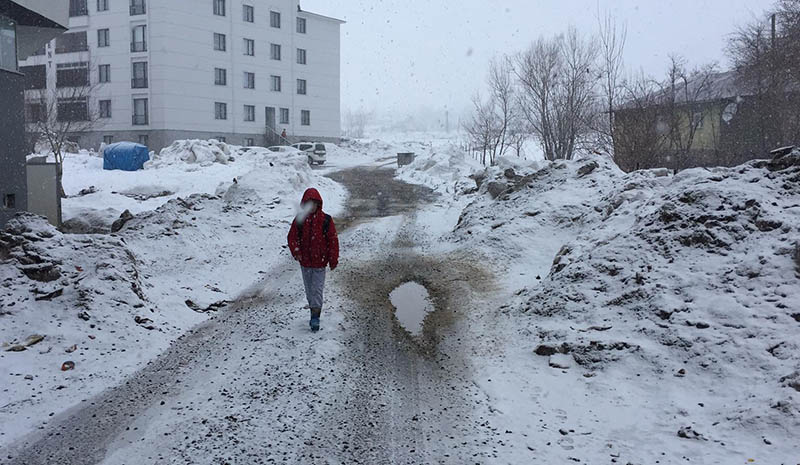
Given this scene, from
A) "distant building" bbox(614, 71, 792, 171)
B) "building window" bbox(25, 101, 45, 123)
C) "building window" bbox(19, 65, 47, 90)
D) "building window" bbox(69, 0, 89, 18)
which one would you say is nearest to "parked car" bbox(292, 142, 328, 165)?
"building window" bbox(25, 101, 45, 123)

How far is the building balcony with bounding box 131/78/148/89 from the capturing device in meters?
46.6

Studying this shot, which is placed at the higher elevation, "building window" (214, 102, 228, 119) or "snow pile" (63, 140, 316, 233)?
"building window" (214, 102, 228, 119)

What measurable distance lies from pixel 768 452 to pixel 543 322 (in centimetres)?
322

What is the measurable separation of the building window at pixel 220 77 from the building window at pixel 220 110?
5.57 ft

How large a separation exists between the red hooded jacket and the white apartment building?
40865 mm

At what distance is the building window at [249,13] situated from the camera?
164 feet

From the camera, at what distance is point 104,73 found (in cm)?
4831

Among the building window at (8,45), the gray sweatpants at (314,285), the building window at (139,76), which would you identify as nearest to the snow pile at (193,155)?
the building window at (139,76)

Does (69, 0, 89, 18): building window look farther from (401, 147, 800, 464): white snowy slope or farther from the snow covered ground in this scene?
(401, 147, 800, 464): white snowy slope

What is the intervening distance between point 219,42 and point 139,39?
611cm

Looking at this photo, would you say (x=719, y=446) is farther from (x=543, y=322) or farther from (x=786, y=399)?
(x=543, y=322)

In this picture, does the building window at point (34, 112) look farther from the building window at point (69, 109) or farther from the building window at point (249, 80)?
the building window at point (249, 80)

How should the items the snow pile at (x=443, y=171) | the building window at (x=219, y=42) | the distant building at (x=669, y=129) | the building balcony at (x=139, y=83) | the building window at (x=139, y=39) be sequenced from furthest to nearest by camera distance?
1. the building window at (x=219, y=42)
2. the building balcony at (x=139, y=83)
3. the building window at (x=139, y=39)
4. the snow pile at (x=443, y=171)
5. the distant building at (x=669, y=129)

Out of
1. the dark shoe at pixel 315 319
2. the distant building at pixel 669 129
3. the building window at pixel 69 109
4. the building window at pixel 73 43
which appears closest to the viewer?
the dark shoe at pixel 315 319
